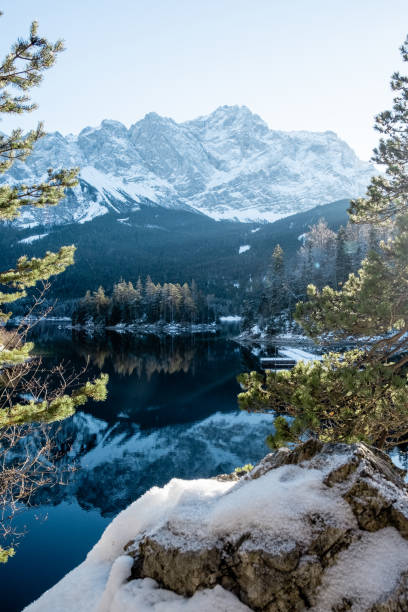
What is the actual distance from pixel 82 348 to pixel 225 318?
243 feet

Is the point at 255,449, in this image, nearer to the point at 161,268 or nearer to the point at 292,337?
the point at 292,337

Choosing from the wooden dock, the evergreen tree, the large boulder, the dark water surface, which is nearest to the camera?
the large boulder

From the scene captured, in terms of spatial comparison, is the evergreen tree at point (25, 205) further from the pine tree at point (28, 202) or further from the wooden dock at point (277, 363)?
the wooden dock at point (277, 363)

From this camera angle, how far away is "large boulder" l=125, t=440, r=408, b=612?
11.4ft

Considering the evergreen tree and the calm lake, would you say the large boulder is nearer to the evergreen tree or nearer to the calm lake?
the evergreen tree

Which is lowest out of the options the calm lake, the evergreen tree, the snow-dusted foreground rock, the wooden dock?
the wooden dock

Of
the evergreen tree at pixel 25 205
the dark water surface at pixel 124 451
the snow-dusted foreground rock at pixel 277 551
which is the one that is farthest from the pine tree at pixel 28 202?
the dark water surface at pixel 124 451

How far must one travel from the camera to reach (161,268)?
157625 millimetres

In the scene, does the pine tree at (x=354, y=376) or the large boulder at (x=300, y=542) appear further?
the pine tree at (x=354, y=376)

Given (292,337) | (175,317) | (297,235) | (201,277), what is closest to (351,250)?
(292,337)

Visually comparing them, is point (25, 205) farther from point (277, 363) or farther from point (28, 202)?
point (277, 363)

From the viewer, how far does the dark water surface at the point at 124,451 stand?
44.4ft

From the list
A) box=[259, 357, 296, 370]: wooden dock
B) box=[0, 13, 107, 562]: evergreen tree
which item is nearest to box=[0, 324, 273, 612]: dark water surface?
box=[259, 357, 296, 370]: wooden dock

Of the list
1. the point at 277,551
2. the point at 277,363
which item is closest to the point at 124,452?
the point at 277,551
